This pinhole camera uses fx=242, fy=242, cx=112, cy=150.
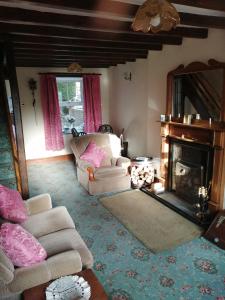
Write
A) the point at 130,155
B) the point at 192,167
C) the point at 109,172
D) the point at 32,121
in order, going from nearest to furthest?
the point at 192,167, the point at 109,172, the point at 130,155, the point at 32,121

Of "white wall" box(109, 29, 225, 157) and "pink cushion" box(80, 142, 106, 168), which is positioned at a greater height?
"white wall" box(109, 29, 225, 157)

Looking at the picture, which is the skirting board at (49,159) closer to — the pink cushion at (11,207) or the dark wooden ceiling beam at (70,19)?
the pink cushion at (11,207)

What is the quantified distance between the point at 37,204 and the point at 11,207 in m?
0.51

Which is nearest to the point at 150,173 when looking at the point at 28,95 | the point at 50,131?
the point at 50,131

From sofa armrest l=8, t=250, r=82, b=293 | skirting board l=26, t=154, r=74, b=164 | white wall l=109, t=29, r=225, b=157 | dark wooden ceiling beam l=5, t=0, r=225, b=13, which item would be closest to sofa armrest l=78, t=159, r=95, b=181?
white wall l=109, t=29, r=225, b=157

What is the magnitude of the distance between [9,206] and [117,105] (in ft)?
14.8

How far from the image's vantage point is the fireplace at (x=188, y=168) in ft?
11.4

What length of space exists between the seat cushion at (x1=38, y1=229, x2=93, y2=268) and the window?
4.60m

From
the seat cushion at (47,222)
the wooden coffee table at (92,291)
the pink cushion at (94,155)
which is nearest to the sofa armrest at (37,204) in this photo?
the seat cushion at (47,222)

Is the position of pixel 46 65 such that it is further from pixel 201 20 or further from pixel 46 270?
pixel 46 270

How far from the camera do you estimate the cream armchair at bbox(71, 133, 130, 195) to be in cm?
426

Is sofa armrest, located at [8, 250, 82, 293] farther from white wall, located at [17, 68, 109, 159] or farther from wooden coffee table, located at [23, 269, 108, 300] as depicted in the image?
white wall, located at [17, 68, 109, 159]

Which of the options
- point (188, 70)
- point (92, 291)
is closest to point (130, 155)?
point (188, 70)

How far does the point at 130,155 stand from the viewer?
5.86 m
